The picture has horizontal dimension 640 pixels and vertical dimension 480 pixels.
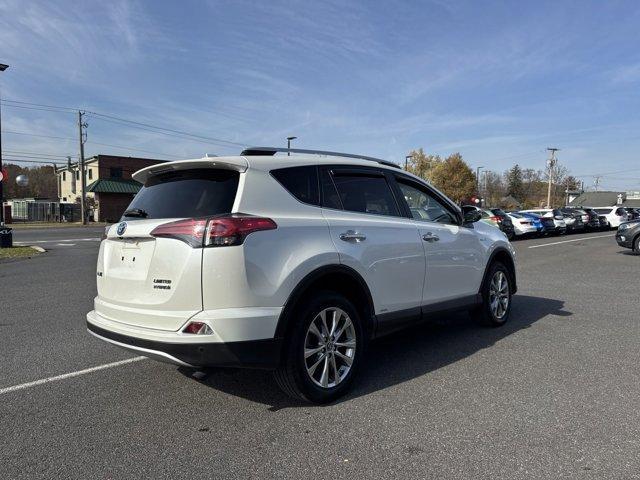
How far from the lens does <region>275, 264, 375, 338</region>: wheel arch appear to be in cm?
348

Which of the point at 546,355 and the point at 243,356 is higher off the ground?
the point at 243,356

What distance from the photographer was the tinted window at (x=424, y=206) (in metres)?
4.92

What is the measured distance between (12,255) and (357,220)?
15.2 metres

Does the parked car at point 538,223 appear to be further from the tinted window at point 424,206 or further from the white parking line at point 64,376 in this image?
the white parking line at point 64,376

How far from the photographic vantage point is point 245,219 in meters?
3.34

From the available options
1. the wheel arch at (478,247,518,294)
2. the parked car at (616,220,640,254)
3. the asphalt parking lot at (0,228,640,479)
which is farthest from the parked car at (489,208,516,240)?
the asphalt parking lot at (0,228,640,479)

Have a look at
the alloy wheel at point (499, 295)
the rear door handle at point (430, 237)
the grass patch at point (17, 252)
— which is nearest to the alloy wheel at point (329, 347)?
the rear door handle at point (430, 237)

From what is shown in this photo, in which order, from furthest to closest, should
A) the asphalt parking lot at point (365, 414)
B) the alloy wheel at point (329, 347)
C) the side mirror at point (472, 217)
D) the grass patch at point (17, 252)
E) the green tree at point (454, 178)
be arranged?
1. the green tree at point (454, 178)
2. the grass patch at point (17, 252)
3. the side mirror at point (472, 217)
4. the alloy wheel at point (329, 347)
5. the asphalt parking lot at point (365, 414)

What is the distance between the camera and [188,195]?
3691 millimetres

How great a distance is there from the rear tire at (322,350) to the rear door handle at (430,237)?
47.3 inches

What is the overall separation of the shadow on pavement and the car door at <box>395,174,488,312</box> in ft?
0.89

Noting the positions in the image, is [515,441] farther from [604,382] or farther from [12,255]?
[12,255]

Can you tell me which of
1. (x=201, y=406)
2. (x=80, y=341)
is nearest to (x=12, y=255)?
(x=80, y=341)

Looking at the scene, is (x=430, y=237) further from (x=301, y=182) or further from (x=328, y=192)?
(x=301, y=182)
